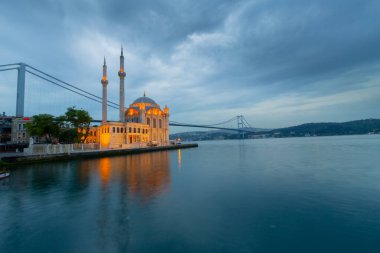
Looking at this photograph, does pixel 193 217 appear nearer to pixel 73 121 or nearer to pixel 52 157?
pixel 52 157

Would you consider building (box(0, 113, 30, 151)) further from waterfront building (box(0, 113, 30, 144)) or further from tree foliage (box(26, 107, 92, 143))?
tree foliage (box(26, 107, 92, 143))

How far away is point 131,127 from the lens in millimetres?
57250

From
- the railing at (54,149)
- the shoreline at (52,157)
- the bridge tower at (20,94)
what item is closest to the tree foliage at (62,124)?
the railing at (54,149)

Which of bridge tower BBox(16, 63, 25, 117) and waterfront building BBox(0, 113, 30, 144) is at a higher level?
bridge tower BBox(16, 63, 25, 117)

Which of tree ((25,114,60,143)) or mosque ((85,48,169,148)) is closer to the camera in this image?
tree ((25,114,60,143))

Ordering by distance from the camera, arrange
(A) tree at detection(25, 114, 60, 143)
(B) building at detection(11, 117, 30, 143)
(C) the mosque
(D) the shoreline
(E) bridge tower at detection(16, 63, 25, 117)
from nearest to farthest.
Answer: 1. (D) the shoreline
2. (A) tree at detection(25, 114, 60, 143)
3. (B) building at detection(11, 117, 30, 143)
4. (E) bridge tower at detection(16, 63, 25, 117)
5. (C) the mosque

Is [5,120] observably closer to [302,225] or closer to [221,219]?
[221,219]

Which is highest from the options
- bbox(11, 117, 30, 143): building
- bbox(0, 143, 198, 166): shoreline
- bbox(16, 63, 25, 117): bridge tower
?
bbox(16, 63, 25, 117): bridge tower

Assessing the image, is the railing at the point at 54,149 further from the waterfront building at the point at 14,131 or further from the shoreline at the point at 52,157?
the waterfront building at the point at 14,131

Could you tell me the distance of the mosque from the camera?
52250 mm

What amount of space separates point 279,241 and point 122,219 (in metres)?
6.70

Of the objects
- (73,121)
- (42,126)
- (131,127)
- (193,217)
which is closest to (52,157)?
(42,126)

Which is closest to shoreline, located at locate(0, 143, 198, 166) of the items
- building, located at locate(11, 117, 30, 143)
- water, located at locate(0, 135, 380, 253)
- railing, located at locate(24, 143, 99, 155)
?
railing, located at locate(24, 143, 99, 155)

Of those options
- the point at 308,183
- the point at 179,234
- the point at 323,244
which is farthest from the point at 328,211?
the point at 179,234
